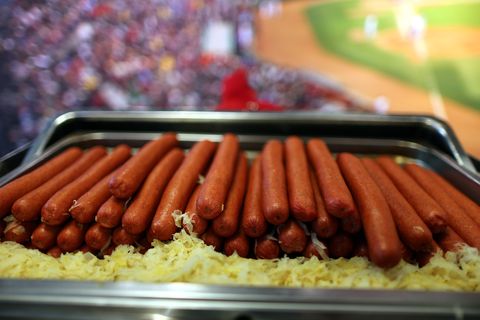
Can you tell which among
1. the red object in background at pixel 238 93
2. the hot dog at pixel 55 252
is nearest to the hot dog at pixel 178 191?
the hot dog at pixel 55 252

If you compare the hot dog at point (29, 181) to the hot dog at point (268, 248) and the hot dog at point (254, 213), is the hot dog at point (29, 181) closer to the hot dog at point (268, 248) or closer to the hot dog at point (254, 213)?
the hot dog at point (254, 213)

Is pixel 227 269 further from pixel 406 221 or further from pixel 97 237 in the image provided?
pixel 406 221

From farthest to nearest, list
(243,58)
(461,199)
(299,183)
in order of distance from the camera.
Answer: (243,58) < (461,199) < (299,183)

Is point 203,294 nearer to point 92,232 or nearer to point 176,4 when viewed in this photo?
point 92,232

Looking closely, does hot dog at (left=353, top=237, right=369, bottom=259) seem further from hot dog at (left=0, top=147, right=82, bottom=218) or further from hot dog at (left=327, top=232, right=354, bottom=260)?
hot dog at (left=0, top=147, right=82, bottom=218)

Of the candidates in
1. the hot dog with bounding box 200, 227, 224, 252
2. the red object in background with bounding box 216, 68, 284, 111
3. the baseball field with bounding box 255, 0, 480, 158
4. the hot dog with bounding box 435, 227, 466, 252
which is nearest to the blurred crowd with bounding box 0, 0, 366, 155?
the baseball field with bounding box 255, 0, 480, 158

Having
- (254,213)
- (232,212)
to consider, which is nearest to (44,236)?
(232,212)

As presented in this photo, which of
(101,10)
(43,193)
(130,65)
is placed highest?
(101,10)
